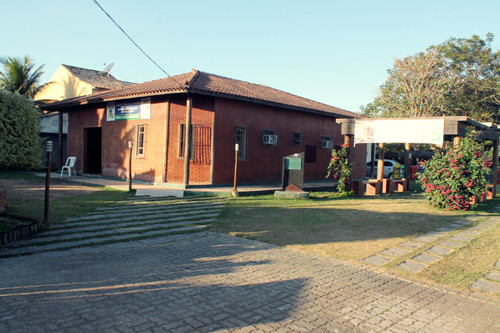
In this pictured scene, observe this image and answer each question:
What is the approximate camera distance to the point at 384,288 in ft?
14.5

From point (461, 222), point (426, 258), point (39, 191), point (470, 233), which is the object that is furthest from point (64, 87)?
point (426, 258)

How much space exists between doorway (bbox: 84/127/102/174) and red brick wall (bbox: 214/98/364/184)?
7.65m

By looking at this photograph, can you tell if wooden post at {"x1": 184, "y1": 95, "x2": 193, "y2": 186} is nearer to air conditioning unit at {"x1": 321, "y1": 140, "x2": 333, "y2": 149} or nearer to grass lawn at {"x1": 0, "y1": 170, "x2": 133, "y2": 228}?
grass lawn at {"x1": 0, "y1": 170, "x2": 133, "y2": 228}

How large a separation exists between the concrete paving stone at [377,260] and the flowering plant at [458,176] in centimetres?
581

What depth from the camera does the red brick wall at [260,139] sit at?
1448cm

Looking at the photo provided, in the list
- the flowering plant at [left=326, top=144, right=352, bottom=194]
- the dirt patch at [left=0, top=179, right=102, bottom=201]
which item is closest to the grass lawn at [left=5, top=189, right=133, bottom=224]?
the dirt patch at [left=0, top=179, right=102, bottom=201]

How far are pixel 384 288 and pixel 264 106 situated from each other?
12.4m

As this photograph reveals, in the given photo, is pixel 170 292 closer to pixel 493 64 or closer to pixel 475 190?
pixel 475 190

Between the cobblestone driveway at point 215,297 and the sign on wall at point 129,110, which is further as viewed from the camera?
the sign on wall at point 129,110

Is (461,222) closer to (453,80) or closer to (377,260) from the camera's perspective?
(377,260)

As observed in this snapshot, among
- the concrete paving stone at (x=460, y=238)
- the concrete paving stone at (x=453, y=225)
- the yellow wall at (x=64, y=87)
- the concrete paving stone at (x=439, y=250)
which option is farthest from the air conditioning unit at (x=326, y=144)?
the yellow wall at (x=64, y=87)

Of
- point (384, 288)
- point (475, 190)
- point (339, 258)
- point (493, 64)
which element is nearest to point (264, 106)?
point (475, 190)

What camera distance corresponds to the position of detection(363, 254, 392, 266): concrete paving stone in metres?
5.41

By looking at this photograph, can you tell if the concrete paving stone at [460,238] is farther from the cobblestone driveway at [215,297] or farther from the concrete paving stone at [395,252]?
the cobblestone driveway at [215,297]
